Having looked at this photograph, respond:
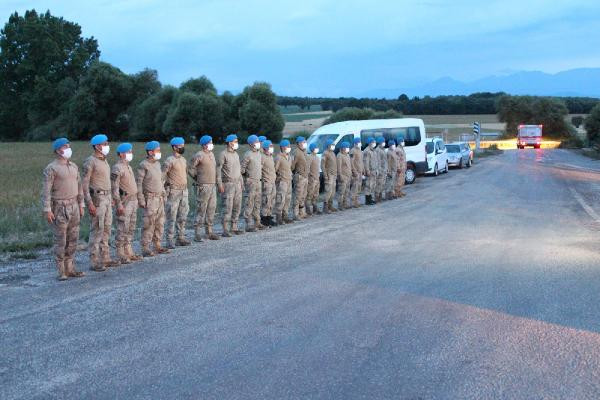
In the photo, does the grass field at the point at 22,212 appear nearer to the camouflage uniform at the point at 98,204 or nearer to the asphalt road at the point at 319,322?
the camouflage uniform at the point at 98,204

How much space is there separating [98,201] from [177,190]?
79.0 inches

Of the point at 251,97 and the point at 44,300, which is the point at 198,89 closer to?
the point at 251,97

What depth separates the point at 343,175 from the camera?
1780cm

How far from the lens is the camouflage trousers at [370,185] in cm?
1906

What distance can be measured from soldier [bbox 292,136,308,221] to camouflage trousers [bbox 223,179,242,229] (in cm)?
270

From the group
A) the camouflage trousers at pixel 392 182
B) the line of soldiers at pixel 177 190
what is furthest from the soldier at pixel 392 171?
the line of soldiers at pixel 177 190

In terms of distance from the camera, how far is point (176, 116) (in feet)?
187

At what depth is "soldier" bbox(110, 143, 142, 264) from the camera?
395 inches

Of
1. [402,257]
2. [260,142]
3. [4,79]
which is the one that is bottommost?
[402,257]

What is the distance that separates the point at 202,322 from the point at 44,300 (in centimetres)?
217

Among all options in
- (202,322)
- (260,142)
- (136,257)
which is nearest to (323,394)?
(202,322)

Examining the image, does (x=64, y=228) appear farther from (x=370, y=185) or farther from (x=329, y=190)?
(x=370, y=185)

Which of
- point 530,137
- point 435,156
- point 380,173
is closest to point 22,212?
point 380,173

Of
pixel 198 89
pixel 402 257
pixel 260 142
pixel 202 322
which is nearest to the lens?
pixel 202 322
